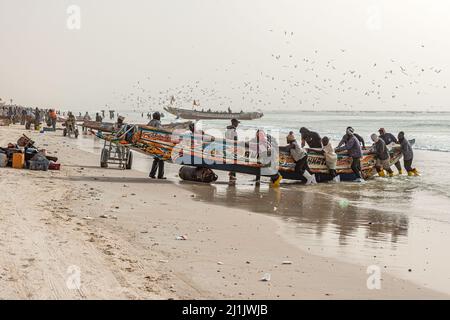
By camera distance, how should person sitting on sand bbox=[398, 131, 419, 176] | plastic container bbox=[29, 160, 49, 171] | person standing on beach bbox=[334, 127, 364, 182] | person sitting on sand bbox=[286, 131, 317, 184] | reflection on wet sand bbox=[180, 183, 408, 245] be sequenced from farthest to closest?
person sitting on sand bbox=[398, 131, 419, 176]
person standing on beach bbox=[334, 127, 364, 182]
person sitting on sand bbox=[286, 131, 317, 184]
plastic container bbox=[29, 160, 49, 171]
reflection on wet sand bbox=[180, 183, 408, 245]

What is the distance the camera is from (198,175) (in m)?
16.5

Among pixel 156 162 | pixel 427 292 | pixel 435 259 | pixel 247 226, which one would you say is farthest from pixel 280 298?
pixel 156 162

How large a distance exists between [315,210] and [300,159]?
553cm

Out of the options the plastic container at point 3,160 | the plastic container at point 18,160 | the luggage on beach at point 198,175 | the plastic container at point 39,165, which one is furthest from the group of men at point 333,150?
the plastic container at point 3,160

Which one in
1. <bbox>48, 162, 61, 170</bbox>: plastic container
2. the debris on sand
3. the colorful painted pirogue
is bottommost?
the debris on sand

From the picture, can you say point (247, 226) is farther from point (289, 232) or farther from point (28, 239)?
point (28, 239)

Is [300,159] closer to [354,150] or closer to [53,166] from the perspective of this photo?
[354,150]

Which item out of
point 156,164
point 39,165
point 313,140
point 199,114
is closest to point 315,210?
point 156,164

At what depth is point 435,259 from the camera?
791cm

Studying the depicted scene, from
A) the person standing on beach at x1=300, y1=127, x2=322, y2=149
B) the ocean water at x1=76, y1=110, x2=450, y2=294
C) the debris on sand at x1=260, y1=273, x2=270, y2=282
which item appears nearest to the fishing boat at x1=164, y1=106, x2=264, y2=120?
the ocean water at x1=76, y1=110, x2=450, y2=294

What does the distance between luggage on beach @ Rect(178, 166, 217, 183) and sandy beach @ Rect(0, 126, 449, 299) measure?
466cm

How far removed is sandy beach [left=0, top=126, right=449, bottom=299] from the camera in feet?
19.1

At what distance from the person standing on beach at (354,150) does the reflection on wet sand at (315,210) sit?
3294mm

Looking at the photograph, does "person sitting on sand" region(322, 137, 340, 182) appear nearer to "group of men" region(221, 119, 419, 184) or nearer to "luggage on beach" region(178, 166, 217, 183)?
"group of men" region(221, 119, 419, 184)
